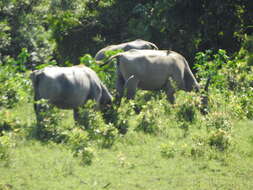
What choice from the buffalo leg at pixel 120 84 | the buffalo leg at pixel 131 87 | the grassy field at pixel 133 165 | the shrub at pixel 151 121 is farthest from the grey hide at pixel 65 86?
the buffalo leg at pixel 120 84

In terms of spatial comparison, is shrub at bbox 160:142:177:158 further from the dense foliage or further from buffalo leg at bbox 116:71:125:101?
the dense foliage

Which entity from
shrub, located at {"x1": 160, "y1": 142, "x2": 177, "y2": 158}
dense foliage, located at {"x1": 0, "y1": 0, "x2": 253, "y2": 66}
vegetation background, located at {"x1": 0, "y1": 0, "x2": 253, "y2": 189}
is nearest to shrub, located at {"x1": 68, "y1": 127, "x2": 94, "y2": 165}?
vegetation background, located at {"x1": 0, "y1": 0, "x2": 253, "y2": 189}

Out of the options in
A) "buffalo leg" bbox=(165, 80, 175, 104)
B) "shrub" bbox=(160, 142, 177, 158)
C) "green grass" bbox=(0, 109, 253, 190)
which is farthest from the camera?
"buffalo leg" bbox=(165, 80, 175, 104)

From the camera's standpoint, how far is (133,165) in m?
8.08

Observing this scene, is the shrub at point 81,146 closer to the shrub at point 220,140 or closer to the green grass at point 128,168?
the green grass at point 128,168

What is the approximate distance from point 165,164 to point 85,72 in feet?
8.61

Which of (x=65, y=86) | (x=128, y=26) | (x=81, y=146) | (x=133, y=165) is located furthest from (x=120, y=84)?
(x=128, y=26)

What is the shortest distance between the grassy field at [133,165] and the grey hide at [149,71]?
6.77ft

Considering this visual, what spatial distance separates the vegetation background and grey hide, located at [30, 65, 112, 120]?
14.3 inches

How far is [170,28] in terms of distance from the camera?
1727cm

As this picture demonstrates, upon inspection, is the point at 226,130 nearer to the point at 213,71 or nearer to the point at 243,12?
the point at 213,71

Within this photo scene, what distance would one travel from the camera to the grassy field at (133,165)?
7.31 metres

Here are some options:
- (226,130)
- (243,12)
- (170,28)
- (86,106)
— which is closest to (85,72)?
(86,106)

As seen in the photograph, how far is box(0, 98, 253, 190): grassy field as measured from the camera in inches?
288
